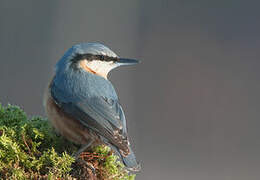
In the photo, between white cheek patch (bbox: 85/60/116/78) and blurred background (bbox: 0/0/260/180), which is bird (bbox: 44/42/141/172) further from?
blurred background (bbox: 0/0/260/180)

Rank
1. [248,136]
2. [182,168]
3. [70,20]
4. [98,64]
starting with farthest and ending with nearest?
[70,20] → [248,136] → [182,168] → [98,64]

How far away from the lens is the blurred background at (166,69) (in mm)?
6953

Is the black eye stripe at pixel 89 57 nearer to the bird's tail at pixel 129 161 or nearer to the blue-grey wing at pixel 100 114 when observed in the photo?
the blue-grey wing at pixel 100 114

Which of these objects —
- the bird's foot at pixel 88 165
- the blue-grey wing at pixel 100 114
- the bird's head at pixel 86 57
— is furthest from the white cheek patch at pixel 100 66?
the bird's foot at pixel 88 165

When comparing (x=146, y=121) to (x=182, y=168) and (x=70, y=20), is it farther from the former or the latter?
(x=70, y=20)

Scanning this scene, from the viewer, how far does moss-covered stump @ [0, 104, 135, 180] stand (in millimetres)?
1769

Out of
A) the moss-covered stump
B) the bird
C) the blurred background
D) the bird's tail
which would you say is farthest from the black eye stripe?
the blurred background

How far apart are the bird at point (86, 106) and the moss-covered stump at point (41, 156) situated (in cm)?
5

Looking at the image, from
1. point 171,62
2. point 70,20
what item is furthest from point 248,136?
point 70,20

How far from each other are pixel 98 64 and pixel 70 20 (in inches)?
218

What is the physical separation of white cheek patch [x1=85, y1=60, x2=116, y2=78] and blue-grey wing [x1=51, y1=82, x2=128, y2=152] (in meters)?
0.32

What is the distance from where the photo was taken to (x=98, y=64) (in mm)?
2613

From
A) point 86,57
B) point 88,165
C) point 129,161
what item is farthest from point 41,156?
point 86,57

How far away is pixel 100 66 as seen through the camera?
2.64 meters
